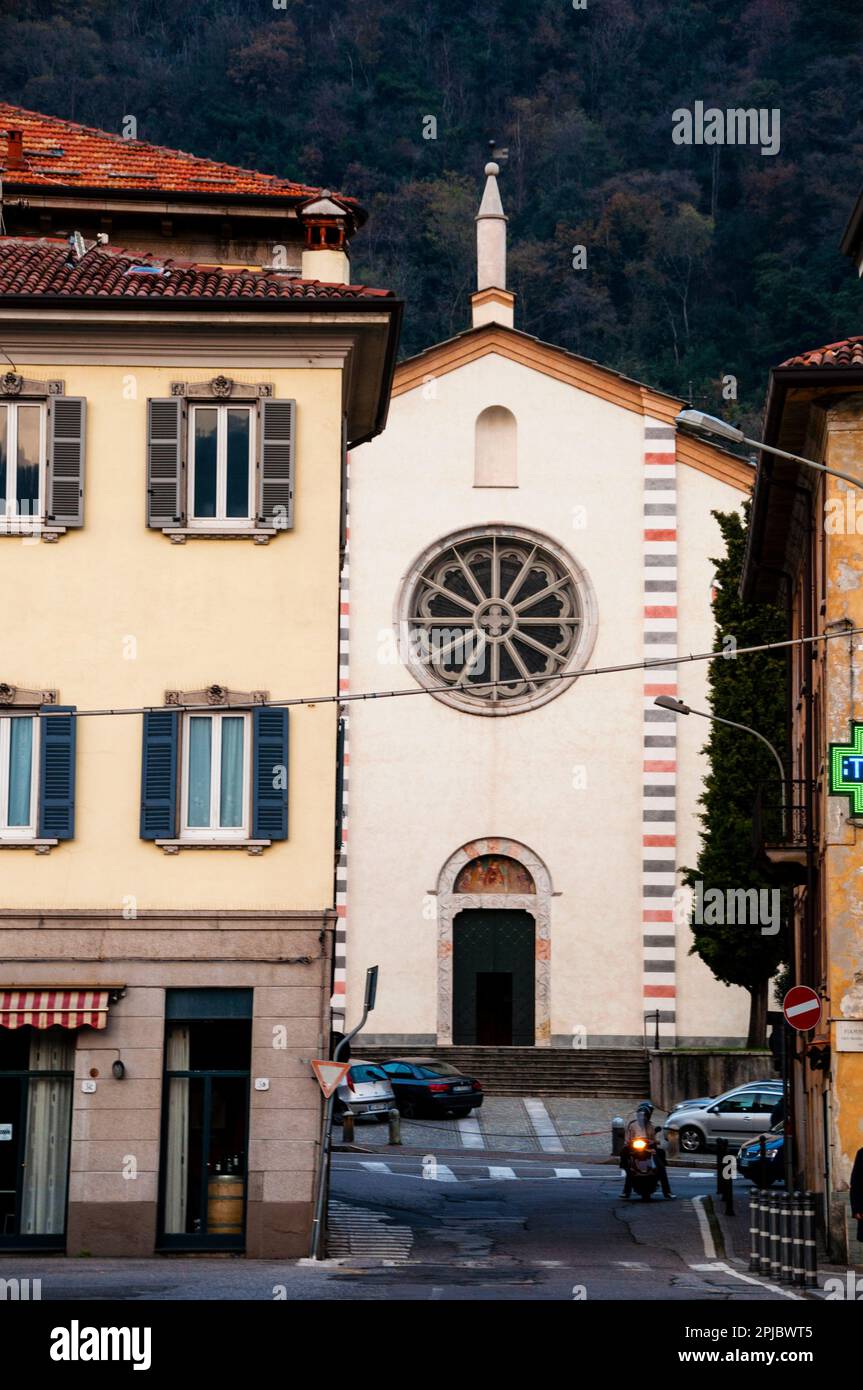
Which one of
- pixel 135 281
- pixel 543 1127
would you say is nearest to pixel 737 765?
pixel 543 1127

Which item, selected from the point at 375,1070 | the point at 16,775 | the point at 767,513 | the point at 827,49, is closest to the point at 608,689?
the point at 375,1070

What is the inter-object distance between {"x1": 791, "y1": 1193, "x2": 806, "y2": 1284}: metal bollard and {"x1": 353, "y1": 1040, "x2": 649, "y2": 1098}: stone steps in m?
26.8

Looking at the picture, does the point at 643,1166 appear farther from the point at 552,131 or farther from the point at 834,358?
the point at 552,131

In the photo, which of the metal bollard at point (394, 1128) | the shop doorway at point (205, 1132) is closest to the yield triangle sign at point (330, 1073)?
the shop doorway at point (205, 1132)

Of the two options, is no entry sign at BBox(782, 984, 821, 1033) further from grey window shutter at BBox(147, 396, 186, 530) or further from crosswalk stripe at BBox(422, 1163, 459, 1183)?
crosswalk stripe at BBox(422, 1163, 459, 1183)

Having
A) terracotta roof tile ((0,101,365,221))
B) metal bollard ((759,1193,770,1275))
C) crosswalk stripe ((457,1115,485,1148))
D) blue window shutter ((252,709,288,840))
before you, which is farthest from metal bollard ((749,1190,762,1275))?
crosswalk stripe ((457,1115,485,1148))

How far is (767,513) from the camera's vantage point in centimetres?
3042

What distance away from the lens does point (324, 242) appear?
29.0 m

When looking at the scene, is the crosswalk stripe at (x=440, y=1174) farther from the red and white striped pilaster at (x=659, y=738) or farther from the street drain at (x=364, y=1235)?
the red and white striped pilaster at (x=659, y=738)

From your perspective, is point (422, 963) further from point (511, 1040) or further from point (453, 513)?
point (453, 513)

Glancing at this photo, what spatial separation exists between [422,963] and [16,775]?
2649cm

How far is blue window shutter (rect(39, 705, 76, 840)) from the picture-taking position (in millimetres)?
24969

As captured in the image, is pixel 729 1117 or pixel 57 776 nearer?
pixel 57 776

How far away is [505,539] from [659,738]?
5.65 m
